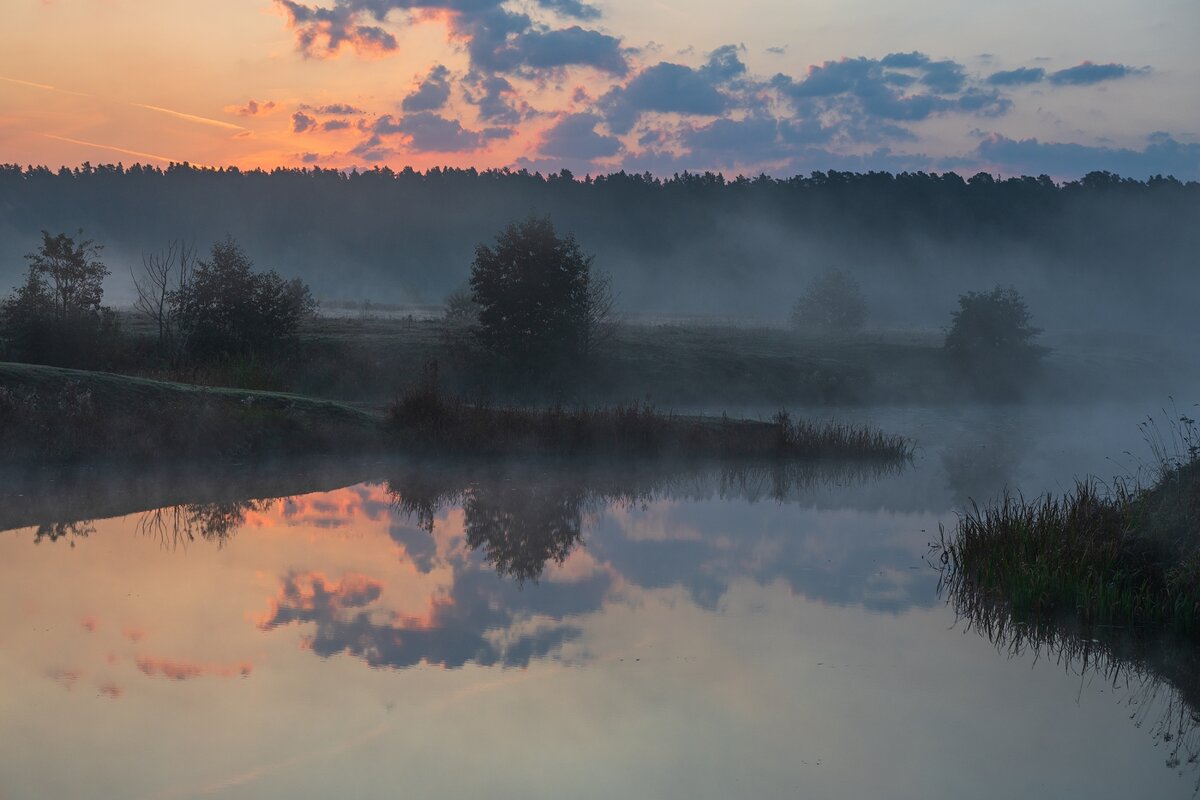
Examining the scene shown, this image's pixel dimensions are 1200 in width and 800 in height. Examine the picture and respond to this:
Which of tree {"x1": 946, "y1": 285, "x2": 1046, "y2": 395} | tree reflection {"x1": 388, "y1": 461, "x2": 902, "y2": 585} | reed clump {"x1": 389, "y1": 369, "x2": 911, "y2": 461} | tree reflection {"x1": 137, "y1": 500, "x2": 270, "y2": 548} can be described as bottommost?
tree reflection {"x1": 388, "y1": 461, "x2": 902, "y2": 585}

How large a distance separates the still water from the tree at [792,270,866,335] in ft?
194

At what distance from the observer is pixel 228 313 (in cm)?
3975

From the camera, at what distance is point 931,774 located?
9.02m

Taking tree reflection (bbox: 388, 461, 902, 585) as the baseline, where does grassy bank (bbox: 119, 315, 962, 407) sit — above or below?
above

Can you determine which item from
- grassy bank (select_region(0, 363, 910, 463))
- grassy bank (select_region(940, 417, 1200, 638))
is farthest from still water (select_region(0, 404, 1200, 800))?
grassy bank (select_region(0, 363, 910, 463))

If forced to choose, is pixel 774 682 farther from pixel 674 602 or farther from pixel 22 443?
pixel 22 443

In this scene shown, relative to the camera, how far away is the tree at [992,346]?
196 ft

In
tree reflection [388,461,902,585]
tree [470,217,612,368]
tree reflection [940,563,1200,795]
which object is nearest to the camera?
tree reflection [940,563,1200,795]

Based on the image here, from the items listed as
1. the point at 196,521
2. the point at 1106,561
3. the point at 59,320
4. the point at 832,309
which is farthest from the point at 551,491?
the point at 832,309

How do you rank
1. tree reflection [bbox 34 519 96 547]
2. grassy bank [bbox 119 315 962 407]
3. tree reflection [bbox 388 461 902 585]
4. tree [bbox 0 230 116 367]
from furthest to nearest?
grassy bank [bbox 119 315 962 407], tree [bbox 0 230 116 367], tree reflection [bbox 388 461 902 585], tree reflection [bbox 34 519 96 547]

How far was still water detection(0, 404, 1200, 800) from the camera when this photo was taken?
347 inches

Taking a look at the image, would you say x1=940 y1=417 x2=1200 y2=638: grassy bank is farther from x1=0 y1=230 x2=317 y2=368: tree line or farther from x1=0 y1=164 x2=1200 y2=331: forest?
x1=0 y1=164 x2=1200 y2=331: forest

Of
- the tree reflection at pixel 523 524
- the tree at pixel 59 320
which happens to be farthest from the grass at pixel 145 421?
the tree at pixel 59 320

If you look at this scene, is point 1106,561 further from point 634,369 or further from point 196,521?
point 634,369
